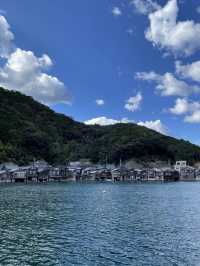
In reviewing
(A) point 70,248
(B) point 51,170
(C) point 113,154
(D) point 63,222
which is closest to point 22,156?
(B) point 51,170

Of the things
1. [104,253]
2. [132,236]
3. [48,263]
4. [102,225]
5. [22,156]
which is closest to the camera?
[48,263]

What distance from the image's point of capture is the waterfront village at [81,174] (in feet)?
447

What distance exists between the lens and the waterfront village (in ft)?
447

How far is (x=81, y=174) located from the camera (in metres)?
156

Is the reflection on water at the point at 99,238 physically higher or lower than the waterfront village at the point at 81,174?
lower

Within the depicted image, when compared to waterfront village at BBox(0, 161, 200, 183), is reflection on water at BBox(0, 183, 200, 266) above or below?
below

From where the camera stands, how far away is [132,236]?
1096 inches

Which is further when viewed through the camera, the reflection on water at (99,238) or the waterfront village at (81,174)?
the waterfront village at (81,174)

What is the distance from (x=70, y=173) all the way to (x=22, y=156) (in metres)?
21.8

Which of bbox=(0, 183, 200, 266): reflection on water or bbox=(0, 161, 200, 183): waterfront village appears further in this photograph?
bbox=(0, 161, 200, 183): waterfront village

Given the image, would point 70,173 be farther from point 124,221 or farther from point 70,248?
point 70,248

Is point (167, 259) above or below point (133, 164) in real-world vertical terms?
below

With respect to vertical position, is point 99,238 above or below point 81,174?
below

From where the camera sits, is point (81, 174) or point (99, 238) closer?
point (99, 238)
